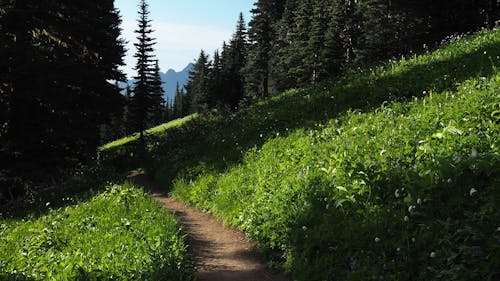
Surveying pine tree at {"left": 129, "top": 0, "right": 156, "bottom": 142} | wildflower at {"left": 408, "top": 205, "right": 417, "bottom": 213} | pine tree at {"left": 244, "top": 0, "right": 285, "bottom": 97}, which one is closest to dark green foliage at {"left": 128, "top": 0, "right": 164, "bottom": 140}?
pine tree at {"left": 129, "top": 0, "right": 156, "bottom": 142}

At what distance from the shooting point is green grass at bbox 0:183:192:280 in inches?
248

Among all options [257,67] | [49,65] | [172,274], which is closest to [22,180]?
[49,65]

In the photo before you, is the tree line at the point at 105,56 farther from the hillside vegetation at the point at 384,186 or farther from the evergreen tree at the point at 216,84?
the hillside vegetation at the point at 384,186

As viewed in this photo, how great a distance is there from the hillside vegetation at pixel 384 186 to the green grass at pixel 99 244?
2094mm

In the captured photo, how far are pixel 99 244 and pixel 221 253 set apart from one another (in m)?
2.64

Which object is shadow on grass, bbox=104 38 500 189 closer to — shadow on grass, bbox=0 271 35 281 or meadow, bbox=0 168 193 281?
meadow, bbox=0 168 193 281

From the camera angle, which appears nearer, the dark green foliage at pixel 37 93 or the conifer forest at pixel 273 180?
the conifer forest at pixel 273 180

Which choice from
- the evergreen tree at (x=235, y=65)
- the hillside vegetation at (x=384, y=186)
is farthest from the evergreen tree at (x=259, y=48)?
the hillside vegetation at (x=384, y=186)

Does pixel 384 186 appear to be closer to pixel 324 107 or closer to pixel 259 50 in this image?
pixel 324 107

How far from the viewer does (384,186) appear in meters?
6.74

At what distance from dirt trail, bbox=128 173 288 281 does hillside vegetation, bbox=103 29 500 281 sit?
36cm

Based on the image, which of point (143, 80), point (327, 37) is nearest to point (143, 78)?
point (143, 80)

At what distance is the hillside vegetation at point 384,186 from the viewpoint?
17.1 feet

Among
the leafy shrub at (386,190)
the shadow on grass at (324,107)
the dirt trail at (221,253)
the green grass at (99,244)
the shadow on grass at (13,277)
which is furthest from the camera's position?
the shadow on grass at (324,107)
